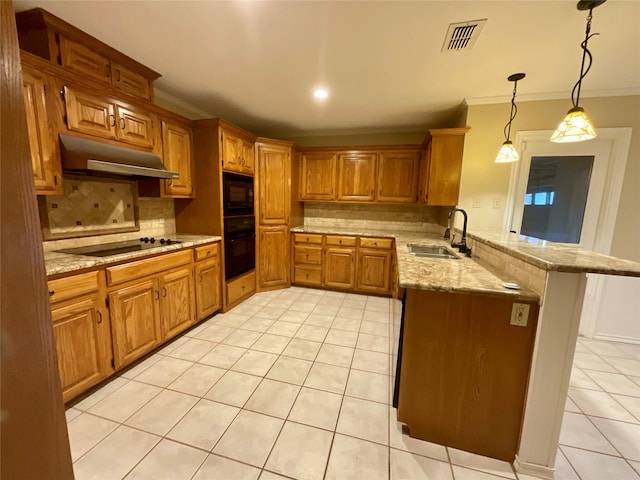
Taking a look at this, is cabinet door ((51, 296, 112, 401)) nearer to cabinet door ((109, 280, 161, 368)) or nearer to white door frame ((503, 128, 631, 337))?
cabinet door ((109, 280, 161, 368))

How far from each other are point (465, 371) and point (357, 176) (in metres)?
3.02

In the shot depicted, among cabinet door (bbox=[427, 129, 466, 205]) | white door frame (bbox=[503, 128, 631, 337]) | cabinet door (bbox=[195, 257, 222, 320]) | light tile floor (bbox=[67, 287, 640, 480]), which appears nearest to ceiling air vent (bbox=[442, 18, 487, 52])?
cabinet door (bbox=[427, 129, 466, 205])

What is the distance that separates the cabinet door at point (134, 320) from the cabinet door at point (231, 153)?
1485 millimetres

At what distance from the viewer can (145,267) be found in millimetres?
2111

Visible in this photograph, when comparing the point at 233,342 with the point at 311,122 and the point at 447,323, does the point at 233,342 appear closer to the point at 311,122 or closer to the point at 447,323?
the point at 447,323

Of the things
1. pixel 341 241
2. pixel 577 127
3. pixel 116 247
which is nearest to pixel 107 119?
pixel 116 247

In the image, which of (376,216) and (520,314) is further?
(376,216)

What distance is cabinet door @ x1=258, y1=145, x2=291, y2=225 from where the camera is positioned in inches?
141

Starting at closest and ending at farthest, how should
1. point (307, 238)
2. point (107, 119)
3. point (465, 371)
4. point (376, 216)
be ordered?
point (465, 371) < point (107, 119) < point (307, 238) < point (376, 216)

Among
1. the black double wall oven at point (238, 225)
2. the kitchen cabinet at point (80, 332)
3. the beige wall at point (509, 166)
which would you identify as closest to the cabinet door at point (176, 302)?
the kitchen cabinet at point (80, 332)

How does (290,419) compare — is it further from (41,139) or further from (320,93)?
(320,93)

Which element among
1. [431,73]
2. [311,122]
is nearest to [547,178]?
[431,73]

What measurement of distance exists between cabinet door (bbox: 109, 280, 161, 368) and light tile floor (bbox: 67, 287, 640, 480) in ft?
0.57

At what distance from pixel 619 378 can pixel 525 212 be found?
1.59 meters
